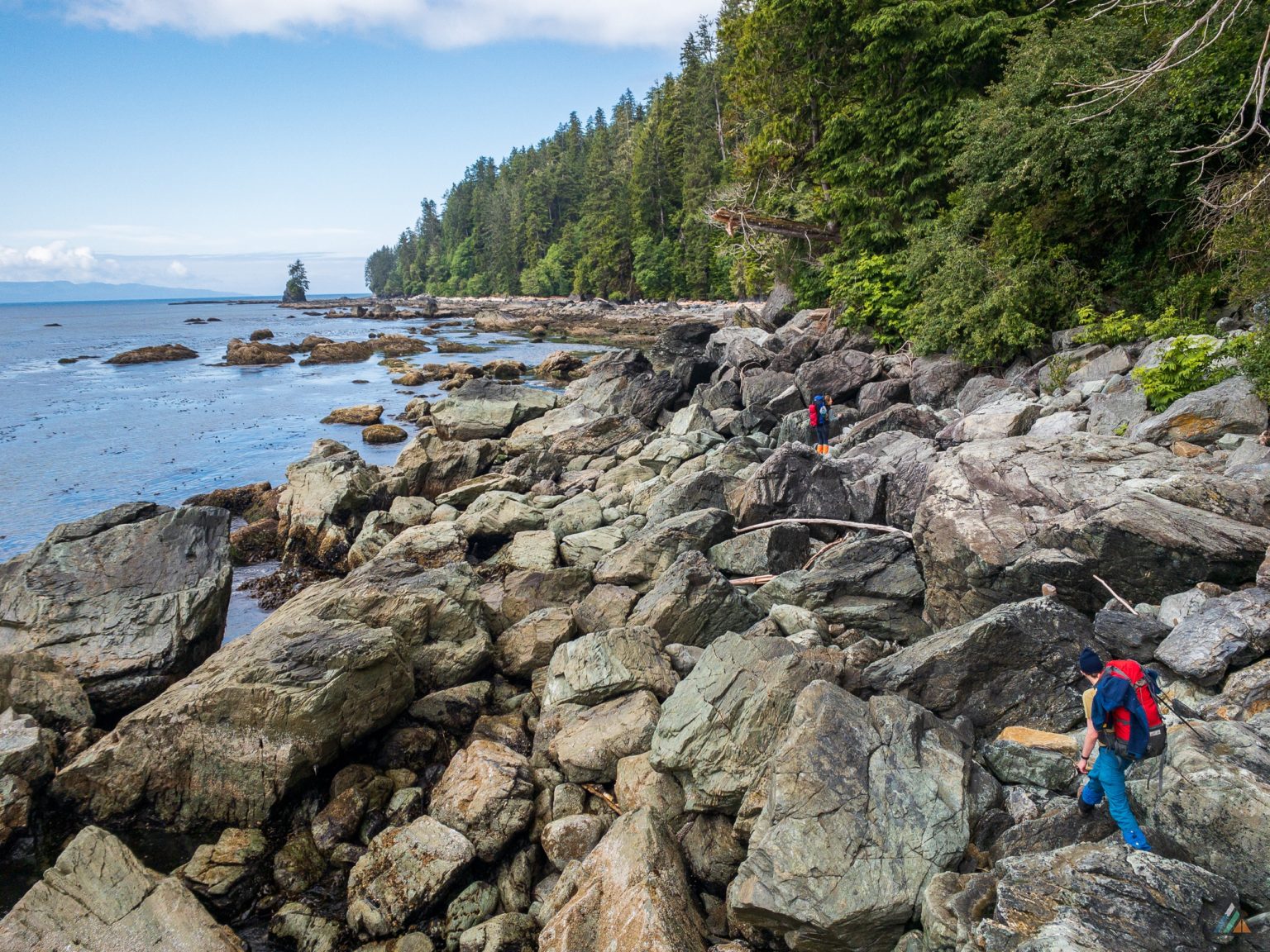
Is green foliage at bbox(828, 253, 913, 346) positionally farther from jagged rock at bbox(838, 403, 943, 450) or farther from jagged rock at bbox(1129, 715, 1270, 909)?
jagged rock at bbox(1129, 715, 1270, 909)

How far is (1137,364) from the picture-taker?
13305 mm

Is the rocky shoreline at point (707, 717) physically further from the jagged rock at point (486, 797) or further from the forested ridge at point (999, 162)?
the forested ridge at point (999, 162)

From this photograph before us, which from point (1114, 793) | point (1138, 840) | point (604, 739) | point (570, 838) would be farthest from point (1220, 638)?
point (570, 838)

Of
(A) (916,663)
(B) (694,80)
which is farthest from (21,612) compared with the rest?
(B) (694,80)

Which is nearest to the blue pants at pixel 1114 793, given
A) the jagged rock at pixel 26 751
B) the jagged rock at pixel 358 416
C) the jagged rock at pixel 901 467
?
the jagged rock at pixel 901 467

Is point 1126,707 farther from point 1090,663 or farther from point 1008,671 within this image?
point 1008,671

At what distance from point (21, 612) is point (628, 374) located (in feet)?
71.9

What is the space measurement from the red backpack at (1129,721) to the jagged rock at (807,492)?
714cm

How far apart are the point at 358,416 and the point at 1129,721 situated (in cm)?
3315

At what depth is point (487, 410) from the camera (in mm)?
26531

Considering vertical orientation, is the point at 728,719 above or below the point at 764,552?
below

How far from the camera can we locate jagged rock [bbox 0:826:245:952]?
6.28 metres

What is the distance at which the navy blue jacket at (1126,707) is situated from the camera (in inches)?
210

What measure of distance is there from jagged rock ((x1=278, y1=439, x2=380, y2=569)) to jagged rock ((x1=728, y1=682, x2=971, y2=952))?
43.5 feet
